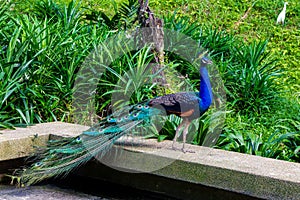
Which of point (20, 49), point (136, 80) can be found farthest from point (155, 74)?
point (20, 49)

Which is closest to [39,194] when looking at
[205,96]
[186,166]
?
[186,166]

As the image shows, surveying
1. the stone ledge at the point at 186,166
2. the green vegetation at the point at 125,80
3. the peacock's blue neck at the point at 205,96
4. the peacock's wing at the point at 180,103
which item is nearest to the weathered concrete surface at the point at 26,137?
the stone ledge at the point at 186,166

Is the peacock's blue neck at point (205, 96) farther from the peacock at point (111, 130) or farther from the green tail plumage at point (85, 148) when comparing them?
the green tail plumage at point (85, 148)

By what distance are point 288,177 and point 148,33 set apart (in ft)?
9.97

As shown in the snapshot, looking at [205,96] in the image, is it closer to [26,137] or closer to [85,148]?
[85,148]

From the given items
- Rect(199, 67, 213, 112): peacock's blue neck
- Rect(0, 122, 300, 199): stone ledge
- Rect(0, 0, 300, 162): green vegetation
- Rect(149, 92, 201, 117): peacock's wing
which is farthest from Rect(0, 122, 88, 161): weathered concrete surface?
Rect(199, 67, 213, 112): peacock's blue neck

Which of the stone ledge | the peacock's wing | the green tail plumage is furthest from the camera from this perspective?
the green tail plumage

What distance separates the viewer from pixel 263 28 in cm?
964

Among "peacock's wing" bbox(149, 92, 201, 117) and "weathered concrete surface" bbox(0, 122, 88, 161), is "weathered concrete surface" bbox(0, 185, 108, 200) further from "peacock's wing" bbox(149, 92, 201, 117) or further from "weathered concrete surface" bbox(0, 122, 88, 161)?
"peacock's wing" bbox(149, 92, 201, 117)

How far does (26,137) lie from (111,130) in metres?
0.84

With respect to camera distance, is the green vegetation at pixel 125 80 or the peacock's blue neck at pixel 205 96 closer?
the peacock's blue neck at pixel 205 96

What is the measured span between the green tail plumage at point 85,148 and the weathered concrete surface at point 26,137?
1.00 feet

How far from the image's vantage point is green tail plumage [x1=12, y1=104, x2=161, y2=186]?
13.9 feet

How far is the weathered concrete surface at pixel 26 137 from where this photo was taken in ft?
15.0
